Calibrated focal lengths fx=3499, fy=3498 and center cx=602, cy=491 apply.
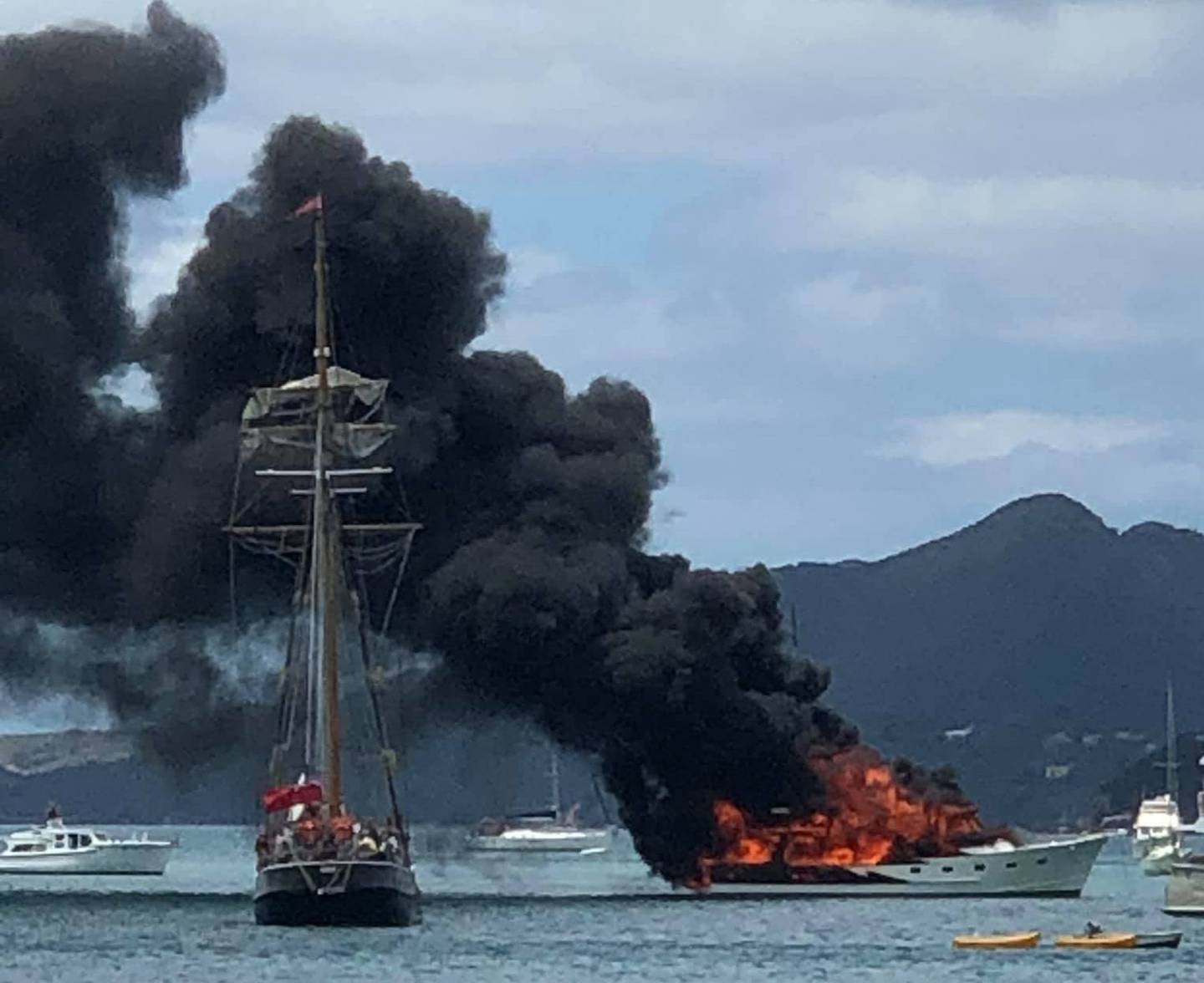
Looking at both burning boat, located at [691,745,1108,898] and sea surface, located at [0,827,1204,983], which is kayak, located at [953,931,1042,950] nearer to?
sea surface, located at [0,827,1204,983]

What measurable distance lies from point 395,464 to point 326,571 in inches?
799

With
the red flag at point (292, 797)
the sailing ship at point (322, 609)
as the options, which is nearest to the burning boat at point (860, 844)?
the sailing ship at point (322, 609)

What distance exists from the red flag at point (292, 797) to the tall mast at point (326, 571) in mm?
1961

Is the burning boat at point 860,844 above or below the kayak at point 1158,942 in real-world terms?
above

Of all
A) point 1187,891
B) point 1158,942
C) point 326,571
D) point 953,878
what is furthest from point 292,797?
point 1187,891

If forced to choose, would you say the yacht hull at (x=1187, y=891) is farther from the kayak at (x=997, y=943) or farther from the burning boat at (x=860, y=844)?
the kayak at (x=997, y=943)

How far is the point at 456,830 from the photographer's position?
176 m

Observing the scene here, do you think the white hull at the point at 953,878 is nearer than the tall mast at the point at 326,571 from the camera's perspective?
No

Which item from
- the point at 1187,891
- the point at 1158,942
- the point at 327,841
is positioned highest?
the point at 327,841

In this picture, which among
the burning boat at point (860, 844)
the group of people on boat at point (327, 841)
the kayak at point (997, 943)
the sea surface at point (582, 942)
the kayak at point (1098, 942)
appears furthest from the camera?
the burning boat at point (860, 844)

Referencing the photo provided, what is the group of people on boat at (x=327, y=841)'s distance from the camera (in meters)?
112

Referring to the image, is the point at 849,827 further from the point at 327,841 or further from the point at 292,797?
the point at 327,841

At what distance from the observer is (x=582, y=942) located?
388ft

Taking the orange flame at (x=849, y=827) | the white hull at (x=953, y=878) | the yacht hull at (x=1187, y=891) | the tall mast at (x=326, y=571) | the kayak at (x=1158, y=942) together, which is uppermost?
the tall mast at (x=326, y=571)
